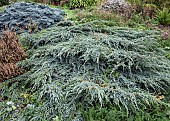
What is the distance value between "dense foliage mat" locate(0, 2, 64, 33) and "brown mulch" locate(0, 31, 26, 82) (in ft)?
3.09

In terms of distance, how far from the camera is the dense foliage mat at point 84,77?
384cm

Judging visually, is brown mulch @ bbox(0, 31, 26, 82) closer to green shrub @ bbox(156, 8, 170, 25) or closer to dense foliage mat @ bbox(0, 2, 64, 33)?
dense foliage mat @ bbox(0, 2, 64, 33)

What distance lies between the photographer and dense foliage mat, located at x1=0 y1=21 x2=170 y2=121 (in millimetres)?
3840

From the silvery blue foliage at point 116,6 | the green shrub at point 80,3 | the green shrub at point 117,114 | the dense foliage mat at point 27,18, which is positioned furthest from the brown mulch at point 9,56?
the green shrub at point 80,3

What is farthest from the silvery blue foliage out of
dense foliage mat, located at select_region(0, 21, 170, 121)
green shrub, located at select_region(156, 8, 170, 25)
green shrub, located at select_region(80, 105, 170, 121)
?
green shrub, located at select_region(80, 105, 170, 121)

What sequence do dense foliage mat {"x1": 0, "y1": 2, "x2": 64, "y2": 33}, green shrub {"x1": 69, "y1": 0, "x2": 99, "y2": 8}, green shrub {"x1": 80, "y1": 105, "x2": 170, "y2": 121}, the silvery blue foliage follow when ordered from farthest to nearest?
green shrub {"x1": 69, "y1": 0, "x2": 99, "y2": 8} → the silvery blue foliage → dense foliage mat {"x1": 0, "y1": 2, "x2": 64, "y2": 33} → green shrub {"x1": 80, "y1": 105, "x2": 170, "y2": 121}

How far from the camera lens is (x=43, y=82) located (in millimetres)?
4129

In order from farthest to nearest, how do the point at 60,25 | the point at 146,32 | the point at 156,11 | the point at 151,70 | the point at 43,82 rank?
the point at 156,11 → the point at 60,25 → the point at 146,32 → the point at 151,70 → the point at 43,82

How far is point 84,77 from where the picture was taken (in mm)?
4164

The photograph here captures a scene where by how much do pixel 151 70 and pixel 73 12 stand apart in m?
3.90

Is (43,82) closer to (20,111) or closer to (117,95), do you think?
(20,111)

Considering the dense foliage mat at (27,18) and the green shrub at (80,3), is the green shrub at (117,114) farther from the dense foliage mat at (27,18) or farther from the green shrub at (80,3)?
the green shrub at (80,3)

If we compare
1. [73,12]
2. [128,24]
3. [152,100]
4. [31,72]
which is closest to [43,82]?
[31,72]

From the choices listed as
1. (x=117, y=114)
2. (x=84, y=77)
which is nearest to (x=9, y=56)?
(x=84, y=77)
